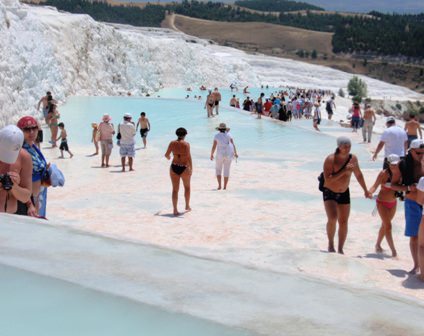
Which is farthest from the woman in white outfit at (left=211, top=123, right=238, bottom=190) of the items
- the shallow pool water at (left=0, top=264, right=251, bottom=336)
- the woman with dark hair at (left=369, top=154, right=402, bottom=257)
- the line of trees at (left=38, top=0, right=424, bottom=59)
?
the line of trees at (left=38, top=0, right=424, bottom=59)

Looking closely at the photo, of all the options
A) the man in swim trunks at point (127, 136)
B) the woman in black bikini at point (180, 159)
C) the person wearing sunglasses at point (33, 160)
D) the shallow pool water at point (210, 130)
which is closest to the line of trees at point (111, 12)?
the shallow pool water at point (210, 130)

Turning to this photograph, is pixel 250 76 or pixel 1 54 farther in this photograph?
pixel 250 76

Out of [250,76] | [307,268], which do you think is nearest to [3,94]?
[307,268]

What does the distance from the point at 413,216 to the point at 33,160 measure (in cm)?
375

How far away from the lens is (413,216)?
6.41 meters

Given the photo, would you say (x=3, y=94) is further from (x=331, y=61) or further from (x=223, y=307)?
(x=331, y=61)

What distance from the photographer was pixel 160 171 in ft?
46.2

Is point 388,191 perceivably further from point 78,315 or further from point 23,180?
point 78,315

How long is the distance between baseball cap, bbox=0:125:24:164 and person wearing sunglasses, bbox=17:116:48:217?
29.6 inches

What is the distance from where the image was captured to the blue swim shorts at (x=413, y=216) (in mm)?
6387

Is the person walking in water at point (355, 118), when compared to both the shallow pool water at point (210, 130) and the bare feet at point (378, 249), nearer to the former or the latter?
the shallow pool water at point (210, 130)

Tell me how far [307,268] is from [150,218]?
3.50 m

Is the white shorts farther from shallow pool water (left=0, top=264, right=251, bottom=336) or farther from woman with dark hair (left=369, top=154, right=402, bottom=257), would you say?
shallow pool water (left=0, top=264, right=251, bottom=336)

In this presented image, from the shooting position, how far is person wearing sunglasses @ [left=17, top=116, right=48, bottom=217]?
557cm
